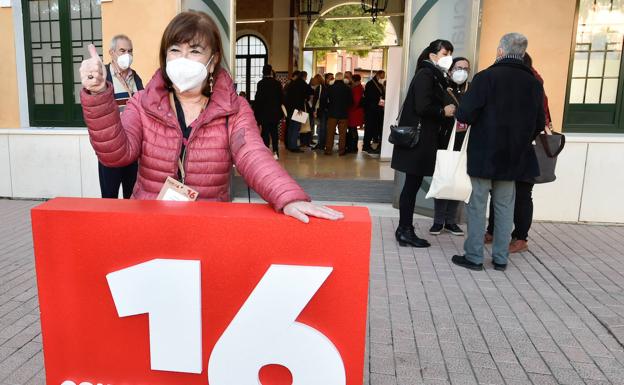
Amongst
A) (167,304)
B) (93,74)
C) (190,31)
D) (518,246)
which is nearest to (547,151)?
(518,246)

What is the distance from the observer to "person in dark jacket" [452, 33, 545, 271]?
3.75m

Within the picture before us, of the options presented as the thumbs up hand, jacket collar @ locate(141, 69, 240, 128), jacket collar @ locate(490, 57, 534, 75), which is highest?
jacket collar @ locate(490, 57, 534, 75)

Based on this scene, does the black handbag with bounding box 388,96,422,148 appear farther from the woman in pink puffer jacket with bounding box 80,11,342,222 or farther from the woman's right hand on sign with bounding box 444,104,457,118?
the woman in pink puffer jacket with bounding box 80,11,342,222

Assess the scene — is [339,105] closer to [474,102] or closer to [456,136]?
[456,136]

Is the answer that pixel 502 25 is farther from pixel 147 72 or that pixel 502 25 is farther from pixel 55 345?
pixel 55 345

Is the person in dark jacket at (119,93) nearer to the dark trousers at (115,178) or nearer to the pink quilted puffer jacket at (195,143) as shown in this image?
the dark trousers at (115,178)

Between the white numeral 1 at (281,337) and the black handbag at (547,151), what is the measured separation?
137 inches

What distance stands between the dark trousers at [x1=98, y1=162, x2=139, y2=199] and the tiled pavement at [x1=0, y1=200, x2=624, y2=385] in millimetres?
913

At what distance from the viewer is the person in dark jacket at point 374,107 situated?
35.1 ft

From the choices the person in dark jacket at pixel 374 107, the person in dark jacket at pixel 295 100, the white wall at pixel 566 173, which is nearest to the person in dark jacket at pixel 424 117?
the white wall at pixel 566 173

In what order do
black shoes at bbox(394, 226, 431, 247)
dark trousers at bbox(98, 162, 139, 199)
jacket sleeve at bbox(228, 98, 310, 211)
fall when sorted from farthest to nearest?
black shoes at bbox(394, 226, 431, 247), dark trousers at bbox(98, 162, 139, 199), jacket sleeve at bbox(228, 98, 310, 211)

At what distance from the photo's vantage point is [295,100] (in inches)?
424

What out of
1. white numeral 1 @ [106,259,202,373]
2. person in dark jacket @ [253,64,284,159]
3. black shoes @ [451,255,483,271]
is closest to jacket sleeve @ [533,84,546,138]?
black shoes @ [451,255,483,271]

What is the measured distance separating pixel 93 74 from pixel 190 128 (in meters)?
0.47
